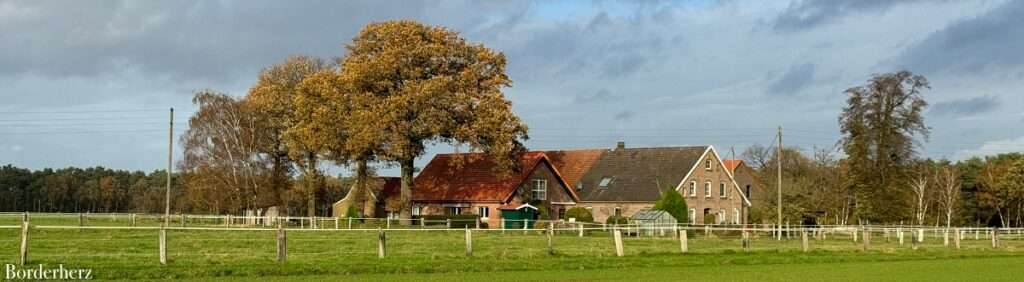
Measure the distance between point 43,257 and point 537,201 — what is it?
46706mm

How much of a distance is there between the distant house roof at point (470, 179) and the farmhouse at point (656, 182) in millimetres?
2423

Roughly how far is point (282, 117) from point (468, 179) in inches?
472

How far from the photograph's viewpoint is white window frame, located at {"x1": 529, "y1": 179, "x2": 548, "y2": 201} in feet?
230

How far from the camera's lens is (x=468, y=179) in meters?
70.9

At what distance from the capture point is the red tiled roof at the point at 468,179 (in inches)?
2685

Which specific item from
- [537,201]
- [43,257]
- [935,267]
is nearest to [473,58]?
[537,201]

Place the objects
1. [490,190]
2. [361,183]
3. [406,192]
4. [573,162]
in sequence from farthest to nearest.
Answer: [573,162] < [490,190] < [361,183] < [406,192]

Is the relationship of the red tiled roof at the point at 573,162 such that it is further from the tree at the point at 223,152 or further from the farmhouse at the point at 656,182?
the tree at the point at 223,152

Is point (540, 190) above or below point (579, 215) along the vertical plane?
above

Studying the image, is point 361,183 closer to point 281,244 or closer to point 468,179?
point 468,179

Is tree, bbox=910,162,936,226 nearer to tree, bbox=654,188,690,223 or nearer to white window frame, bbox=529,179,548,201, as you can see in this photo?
tree, bbox=654,188,690,223

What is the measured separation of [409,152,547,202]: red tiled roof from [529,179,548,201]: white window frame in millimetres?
1162

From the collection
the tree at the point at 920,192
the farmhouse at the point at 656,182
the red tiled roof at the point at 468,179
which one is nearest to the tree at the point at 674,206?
the red tiled roof at the point at 468,179

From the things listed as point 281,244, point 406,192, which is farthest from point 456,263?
point 406,192
